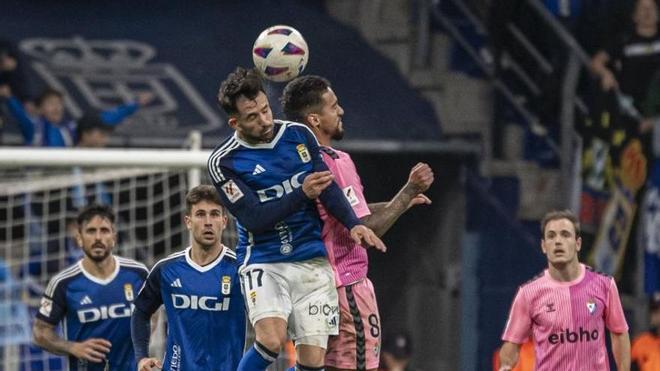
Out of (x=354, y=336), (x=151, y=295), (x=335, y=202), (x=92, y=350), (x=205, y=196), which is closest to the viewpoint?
(x=335, y=202)

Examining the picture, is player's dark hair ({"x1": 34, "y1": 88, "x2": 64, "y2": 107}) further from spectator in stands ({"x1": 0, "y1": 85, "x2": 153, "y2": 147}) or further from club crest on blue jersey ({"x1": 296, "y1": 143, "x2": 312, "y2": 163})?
club crest on blue jersey ({"x1": 296, "y1": 143, "x2": 312, "y2": 163})

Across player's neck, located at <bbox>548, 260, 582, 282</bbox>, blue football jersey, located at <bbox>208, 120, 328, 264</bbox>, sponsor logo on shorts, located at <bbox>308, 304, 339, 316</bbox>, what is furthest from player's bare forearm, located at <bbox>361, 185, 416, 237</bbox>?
player's neck, located at <bbox>548, 260, 582, 282</bbox>

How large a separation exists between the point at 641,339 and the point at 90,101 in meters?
4.85

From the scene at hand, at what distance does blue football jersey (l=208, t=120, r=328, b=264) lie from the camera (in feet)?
24.8

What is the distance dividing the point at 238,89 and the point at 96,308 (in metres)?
2.27

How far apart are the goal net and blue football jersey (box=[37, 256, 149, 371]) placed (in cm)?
234

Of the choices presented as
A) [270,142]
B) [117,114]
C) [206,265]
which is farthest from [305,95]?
[117,114]

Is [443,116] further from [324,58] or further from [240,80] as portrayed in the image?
[240,80]

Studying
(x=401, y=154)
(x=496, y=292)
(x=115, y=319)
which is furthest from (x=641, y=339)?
(x=115, y=319)

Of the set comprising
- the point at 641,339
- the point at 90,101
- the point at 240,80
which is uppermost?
the point at 90,101

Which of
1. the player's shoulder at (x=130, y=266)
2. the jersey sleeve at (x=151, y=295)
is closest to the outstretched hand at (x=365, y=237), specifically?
the jersey sleeve at (x=151, y=295)

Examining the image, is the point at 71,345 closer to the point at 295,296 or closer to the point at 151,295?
the point at 151,295

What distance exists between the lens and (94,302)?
936 centimetres

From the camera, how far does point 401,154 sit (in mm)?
15242
